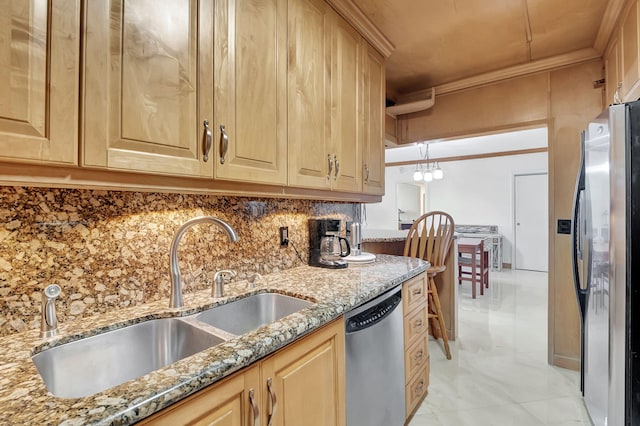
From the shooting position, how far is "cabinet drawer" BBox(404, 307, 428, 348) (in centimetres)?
175

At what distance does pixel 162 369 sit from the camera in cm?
73

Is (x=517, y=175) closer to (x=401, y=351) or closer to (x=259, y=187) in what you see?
(x=401, y=351)

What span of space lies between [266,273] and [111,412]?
1.13 metres

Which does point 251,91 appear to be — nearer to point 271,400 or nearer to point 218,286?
point 218,286

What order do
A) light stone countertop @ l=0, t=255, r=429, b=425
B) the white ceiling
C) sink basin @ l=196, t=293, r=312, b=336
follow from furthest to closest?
the white ceiling, sink basin @ l=196, t=293, r=312, b=336, light stone countertop @ l=0, t=255, r=429, b=425

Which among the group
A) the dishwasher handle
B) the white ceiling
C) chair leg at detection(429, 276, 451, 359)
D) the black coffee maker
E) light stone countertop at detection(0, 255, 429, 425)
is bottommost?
chair leg at detection(429, 276, 451, 359)

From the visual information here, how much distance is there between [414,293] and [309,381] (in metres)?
1.00

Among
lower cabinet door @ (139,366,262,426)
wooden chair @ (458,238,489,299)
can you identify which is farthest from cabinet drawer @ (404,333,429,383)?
wooden chair @ (458,238,489,299)

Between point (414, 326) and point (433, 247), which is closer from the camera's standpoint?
point (414, 326)

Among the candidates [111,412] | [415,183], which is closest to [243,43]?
[111,412]

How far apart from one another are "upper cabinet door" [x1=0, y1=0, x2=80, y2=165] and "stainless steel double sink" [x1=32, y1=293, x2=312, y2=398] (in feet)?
1.83

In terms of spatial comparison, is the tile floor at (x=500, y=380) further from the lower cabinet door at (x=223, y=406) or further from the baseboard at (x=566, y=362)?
the lower cabinet door at (x=223, y=406)

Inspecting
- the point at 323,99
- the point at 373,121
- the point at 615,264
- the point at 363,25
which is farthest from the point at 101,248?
the point at 615,264

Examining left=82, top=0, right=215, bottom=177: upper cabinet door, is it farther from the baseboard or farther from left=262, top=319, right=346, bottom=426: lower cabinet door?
the baseboard
